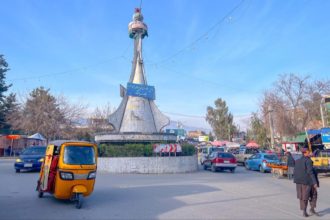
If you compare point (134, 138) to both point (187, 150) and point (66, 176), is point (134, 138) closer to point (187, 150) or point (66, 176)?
point (187, 150)

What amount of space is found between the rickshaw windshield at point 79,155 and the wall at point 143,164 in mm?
10181

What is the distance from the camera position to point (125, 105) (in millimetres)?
25344

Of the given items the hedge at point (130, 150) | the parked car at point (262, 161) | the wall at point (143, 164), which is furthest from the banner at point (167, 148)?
the parked car at point (262, 161)

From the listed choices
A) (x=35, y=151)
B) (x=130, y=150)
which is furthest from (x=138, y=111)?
(x=35, y=151)

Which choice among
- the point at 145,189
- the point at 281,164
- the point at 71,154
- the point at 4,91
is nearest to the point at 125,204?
the point at 71,154

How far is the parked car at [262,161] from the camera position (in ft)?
70.6

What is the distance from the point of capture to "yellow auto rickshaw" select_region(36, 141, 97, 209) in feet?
26.5

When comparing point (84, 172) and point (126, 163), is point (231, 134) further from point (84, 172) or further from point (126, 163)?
point (84, 172)

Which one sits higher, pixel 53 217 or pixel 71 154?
pixel 71 154

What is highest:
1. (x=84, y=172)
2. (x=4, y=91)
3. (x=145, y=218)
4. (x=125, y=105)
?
(x=4, y=91)

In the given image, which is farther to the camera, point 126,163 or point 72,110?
point 72,110

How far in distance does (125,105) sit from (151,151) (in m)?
7.00

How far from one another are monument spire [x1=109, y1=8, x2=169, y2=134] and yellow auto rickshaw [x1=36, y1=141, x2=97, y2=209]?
15.5m

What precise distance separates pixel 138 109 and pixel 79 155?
54.1ft
